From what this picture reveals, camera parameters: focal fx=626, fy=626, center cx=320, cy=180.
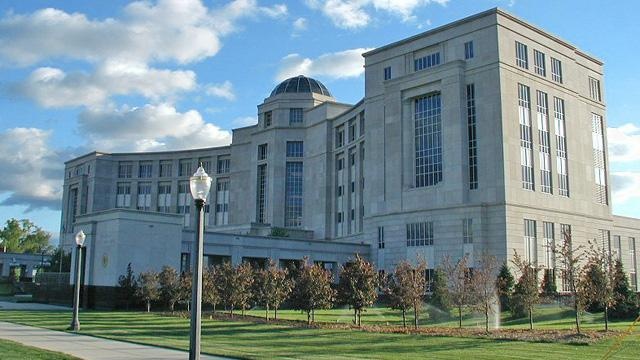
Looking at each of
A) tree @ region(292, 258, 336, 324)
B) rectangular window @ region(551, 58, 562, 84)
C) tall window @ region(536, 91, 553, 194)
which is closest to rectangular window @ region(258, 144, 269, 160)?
tall window @ region(536, 91, 553, 194)

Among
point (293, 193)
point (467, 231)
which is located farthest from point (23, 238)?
point (467, 231)

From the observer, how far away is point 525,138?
196 feet

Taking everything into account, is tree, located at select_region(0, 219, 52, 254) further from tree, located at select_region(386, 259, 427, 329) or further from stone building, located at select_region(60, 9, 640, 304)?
tree, located at select_region(386, 259, 427, 329)

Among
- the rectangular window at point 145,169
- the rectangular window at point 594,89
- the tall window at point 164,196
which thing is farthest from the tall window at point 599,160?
the rectangular window at point 145,169

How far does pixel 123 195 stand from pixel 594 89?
266 ft

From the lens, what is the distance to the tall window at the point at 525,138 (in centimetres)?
5878

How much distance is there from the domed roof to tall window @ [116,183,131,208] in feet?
119

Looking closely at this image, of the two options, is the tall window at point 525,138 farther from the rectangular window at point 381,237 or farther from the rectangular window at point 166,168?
the rectangular window at point 166,168

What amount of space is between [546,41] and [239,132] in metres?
55.5

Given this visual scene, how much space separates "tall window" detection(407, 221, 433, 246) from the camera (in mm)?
60344

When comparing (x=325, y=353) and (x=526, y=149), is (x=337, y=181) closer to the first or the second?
A: (x=526, y=149)

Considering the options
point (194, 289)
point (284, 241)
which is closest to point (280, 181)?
point (284, 241)

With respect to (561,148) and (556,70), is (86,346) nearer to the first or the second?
(561,148)

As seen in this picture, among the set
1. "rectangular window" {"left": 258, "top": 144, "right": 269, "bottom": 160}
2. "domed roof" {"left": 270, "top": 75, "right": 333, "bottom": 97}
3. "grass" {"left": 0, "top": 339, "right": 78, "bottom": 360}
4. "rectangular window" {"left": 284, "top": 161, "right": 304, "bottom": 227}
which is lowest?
"grass" {"left": 0, "top": 339, "right": 78, "bottom": 360}
